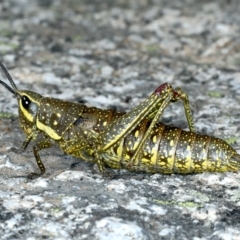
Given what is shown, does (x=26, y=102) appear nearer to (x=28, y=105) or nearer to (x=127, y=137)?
(x=28, y=105)

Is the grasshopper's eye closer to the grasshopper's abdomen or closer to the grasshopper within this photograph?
the grasshopper

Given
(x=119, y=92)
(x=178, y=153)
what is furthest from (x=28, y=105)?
(x=119, y=92)

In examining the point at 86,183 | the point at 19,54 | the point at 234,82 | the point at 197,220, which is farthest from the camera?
the point at 19,54

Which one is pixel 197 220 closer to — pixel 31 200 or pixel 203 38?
pixel 31 200

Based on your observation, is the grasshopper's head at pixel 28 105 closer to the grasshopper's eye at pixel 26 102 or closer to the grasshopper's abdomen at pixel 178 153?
the grasshopper's eye at pixel 26 102

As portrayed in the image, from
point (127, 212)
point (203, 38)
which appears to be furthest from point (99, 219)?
point (203, 38)

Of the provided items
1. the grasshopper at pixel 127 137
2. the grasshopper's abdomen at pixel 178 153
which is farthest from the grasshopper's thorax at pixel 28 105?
the grasshopper's abdomen at pixel 178 153

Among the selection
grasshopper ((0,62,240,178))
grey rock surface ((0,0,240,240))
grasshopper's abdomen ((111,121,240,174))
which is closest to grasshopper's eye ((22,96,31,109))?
grasshopper ((0,62,240,178))
